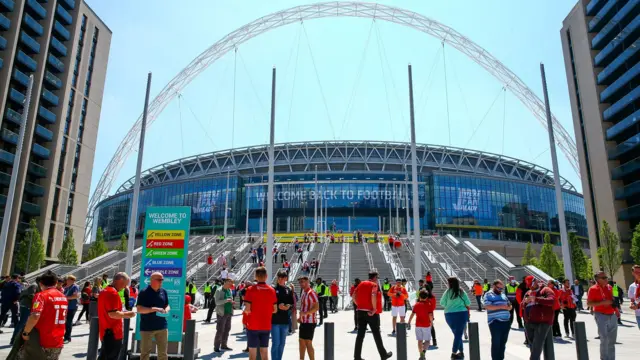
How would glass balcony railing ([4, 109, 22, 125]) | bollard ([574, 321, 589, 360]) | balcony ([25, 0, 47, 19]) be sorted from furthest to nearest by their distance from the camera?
balcony ([25, 0, 47, 19]) → glass balcony railing ([4, 109, 22, 125]) → bollard ([574, 321, 589, 360])

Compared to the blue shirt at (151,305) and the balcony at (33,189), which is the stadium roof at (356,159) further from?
the blue shirt at (151,305)

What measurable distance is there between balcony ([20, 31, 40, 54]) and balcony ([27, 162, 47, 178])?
13.8m

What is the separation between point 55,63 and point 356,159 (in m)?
54.3

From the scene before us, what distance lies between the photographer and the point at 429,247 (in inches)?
1731

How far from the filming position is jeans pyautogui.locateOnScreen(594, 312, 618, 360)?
9.02 m

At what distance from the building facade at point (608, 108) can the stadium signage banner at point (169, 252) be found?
185 feet

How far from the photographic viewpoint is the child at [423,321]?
34.5 ft

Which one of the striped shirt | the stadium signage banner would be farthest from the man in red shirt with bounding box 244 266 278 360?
the stadium signage banner

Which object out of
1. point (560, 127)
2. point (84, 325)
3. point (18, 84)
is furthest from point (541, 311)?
point (560, 127)

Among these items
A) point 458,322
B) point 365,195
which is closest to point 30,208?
point 365,195

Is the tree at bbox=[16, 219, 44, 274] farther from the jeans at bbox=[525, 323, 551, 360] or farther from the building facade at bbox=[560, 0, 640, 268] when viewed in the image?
the building facade at bbox=[560, 0, 640, 268]

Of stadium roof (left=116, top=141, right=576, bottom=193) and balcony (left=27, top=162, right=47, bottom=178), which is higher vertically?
stadium roof (left=116, top=141, right=576, bottom=193)

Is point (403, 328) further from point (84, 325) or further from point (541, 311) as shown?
point (84, 325)

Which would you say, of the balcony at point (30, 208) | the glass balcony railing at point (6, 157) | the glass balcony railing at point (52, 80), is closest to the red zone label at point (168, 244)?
the glass balcony railing at point (6, 157)
